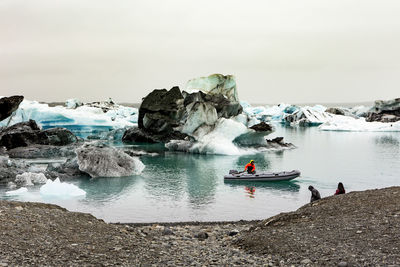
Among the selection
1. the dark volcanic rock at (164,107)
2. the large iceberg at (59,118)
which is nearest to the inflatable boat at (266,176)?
the dark volcanic rock at (164,107)

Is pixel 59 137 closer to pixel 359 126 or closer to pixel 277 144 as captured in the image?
pixel 277 144

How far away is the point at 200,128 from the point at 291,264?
3429 cm

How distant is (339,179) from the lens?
27.4 m

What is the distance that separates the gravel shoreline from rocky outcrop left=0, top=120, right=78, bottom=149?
30815 millimetres

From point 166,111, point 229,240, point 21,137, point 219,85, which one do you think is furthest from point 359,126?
point 229,240

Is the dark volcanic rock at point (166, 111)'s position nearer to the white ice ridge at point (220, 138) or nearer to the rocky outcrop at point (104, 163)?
the white ice ridge at point (220, 138)

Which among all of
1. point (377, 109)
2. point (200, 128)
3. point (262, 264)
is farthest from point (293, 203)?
point (377, 109)

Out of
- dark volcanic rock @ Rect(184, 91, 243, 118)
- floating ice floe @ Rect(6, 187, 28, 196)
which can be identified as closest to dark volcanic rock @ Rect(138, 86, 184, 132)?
dark volcanic rock @ Rect(184, 91, 243, 118)

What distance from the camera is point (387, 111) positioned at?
271 ft

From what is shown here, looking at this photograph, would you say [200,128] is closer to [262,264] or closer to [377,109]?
[262,264]

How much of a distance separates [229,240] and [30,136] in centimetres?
3509

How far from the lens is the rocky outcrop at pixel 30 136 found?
40.4m

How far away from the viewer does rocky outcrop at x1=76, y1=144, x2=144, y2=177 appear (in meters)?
27.0

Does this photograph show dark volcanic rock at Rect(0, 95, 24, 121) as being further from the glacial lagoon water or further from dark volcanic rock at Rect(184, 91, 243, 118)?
dark volcanic rock at Rect(184, 91, 243, 118)
